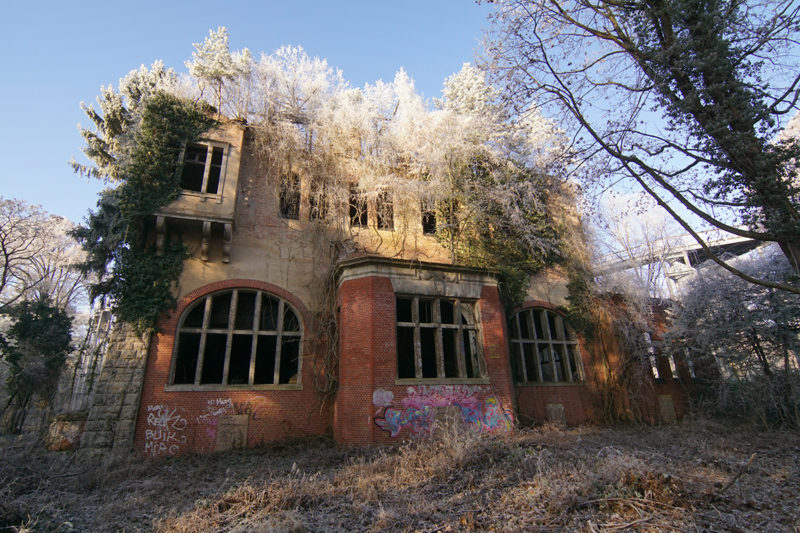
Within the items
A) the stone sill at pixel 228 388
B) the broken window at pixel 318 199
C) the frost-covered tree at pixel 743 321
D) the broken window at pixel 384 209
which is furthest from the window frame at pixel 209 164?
the frost-covered tree at pixel 743 321

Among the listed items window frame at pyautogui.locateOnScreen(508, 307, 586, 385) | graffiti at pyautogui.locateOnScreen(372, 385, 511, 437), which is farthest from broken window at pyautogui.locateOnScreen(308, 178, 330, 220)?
window frame at pyautogui.locateOnScreen(508, 307, 586, 385)

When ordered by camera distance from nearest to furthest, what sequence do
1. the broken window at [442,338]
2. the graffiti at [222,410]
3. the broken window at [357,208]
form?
the graffiti at [222,410], the broken window at [442,338], the broken window at [357,208]

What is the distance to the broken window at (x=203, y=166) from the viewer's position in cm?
1330

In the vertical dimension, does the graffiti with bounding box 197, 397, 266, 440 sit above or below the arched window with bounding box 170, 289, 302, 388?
below

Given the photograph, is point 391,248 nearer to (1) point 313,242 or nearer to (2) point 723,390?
(1) point 313,242

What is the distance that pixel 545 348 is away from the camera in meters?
16.1

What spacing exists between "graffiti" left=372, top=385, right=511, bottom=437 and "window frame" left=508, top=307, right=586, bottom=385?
9.90 ft

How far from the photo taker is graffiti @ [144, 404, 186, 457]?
35.0 feet

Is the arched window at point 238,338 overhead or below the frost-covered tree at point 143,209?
below

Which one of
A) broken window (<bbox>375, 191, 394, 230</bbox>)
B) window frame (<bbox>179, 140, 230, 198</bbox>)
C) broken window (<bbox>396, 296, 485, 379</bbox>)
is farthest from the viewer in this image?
broken window (<bbox>375, 191, 394, 230</bbox>)

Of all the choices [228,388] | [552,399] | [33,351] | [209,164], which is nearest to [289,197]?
[209,164]

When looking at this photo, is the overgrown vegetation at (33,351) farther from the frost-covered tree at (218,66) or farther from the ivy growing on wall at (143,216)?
the frost-covered tree at (218,66)

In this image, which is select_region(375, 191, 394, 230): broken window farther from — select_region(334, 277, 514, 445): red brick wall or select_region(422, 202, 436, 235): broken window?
select_region(334, 277, 514, 445): red brick wall

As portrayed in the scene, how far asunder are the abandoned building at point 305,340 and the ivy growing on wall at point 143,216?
431 mm
